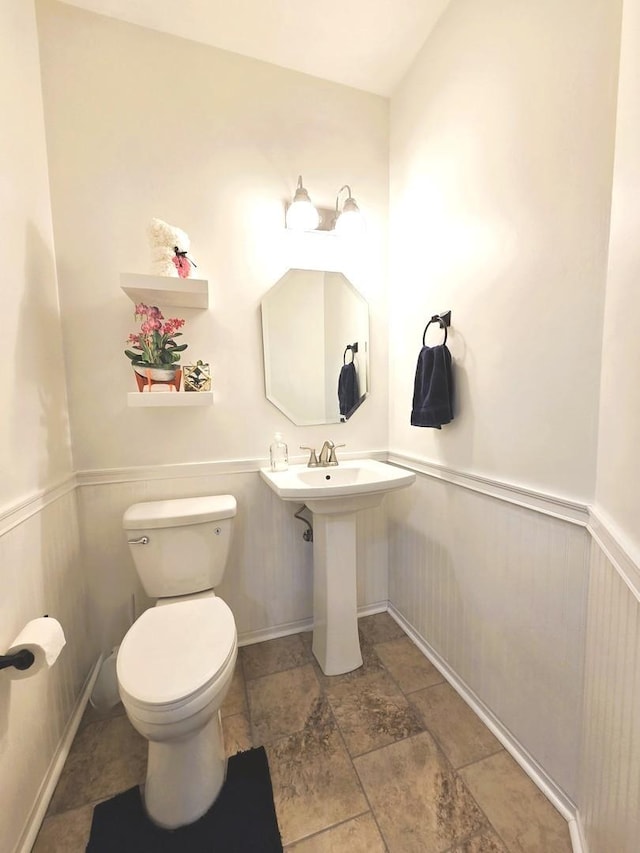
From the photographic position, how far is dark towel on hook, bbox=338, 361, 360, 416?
189cm

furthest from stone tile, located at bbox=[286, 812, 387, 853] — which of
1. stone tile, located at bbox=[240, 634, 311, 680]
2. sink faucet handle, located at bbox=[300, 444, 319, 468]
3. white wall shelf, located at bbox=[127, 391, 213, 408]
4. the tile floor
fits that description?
white wall shelf, located at bbox=[127, 391, 213, 408]

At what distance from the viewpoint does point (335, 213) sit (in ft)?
5.80

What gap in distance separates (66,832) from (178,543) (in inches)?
32.5

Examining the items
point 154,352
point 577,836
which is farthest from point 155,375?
point 577,836

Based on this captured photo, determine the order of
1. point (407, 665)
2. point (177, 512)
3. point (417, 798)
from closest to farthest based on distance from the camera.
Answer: point (417, 798) < point (177, 512) < point (407, 665)

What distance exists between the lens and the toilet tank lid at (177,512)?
139 centimetres

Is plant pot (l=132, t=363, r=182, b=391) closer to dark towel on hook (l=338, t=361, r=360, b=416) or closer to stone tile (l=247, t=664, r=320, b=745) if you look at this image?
dark towel on hook (l=338, t=361, r=360, b=416)

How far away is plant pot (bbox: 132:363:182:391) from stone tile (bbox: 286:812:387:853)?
1.50m

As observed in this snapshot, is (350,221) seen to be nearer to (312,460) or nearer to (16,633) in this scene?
(312,460)

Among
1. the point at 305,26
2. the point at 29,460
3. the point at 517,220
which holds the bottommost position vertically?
the point at 29,460

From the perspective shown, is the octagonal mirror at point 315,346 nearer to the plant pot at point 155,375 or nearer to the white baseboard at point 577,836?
the plant pot at point 155,375

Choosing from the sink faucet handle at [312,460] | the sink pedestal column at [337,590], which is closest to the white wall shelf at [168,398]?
the sink faucet handle at [312,460]

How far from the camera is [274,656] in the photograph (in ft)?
5.65

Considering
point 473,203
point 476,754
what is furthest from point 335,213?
point 476,754
